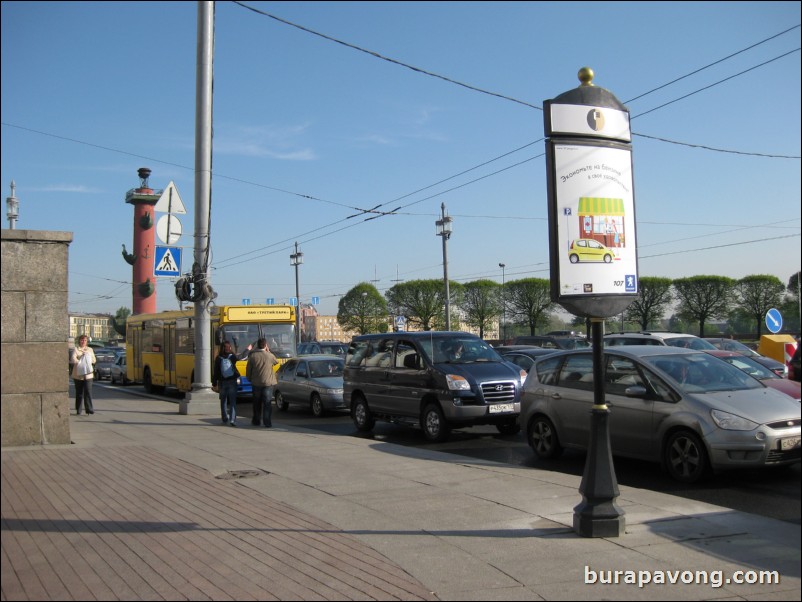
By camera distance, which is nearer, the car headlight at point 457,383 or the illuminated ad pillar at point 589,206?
the illuminated ad pillar at point 589,206

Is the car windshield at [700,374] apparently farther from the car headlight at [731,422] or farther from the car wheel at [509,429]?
the car wheel at [509,429]

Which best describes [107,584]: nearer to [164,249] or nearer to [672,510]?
[672,510]

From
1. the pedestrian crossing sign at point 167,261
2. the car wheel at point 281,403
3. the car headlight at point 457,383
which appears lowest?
the car wheel at point 281,403

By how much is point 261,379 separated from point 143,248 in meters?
48.1

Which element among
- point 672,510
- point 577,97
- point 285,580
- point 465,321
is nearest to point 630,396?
point 672,510

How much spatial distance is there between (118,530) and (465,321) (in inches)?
2532

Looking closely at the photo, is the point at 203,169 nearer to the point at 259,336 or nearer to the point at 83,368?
the point at 83,368

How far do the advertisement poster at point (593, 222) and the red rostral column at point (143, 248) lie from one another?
49973 millimetres

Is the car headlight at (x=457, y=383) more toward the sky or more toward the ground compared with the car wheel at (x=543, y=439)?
more toward the sky

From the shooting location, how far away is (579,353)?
34.7ft

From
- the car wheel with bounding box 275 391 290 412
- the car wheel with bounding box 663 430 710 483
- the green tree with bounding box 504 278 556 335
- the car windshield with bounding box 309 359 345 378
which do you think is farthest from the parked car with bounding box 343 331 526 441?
the green tree with bounding box 504 278 556 335

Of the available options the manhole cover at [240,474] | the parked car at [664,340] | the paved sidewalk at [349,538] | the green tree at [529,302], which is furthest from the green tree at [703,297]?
the paved sidewalk at [349,538]

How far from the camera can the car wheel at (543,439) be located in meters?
10.6

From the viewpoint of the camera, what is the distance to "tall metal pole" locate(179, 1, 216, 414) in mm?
15711
